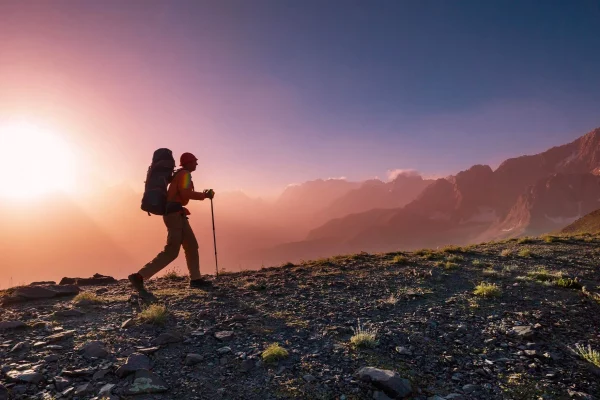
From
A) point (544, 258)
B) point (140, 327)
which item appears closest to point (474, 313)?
point (140, 327)

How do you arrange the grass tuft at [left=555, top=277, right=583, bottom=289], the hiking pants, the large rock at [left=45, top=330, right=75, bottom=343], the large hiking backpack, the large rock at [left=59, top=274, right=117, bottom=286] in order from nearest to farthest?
the large rock at [left=45, top=330, right=75, bottom=343]
the grass tuft at [left=555, top=277, right=583, bottom=289]
the hiking pants
the large hiking backpack
the large rock at [left=59, top=274, right=117, bottom=286]

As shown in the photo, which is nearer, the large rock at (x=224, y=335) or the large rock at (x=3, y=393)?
the large rock at (x=3, y=393)

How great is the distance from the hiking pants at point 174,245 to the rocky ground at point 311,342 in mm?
772

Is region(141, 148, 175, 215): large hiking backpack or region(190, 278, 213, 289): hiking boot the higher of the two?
region(141, 148, 175, 215): large hiking backpack

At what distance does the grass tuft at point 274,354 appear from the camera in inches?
203

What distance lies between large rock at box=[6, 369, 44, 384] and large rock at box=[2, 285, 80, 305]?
4.87 metres

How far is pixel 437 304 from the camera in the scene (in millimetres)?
8055

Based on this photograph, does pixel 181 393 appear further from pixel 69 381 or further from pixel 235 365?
pixel 69 381

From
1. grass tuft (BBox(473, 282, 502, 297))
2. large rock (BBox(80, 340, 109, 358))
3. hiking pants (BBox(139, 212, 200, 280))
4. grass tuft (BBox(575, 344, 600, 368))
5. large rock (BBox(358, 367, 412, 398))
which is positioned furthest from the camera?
hiking pants (BBox(139, 212, 200, 280))

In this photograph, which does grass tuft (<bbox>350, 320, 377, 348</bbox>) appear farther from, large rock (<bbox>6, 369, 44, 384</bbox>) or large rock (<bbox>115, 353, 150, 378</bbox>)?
large rock (<bbox>6, 369, 44, 384</bbox>)

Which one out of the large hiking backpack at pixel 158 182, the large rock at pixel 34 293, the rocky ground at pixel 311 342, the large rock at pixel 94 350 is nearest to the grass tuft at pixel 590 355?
the rocky ground at pixel 311 342

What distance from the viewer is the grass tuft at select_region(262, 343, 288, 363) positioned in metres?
5.14

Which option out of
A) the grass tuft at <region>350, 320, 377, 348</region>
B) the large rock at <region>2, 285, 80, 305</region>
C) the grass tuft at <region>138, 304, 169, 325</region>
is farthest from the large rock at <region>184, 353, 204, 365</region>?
the large rock at <region>2, 285, 80, 305</region>

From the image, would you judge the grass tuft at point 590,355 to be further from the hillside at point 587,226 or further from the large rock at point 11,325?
the hillside at point 587,226
